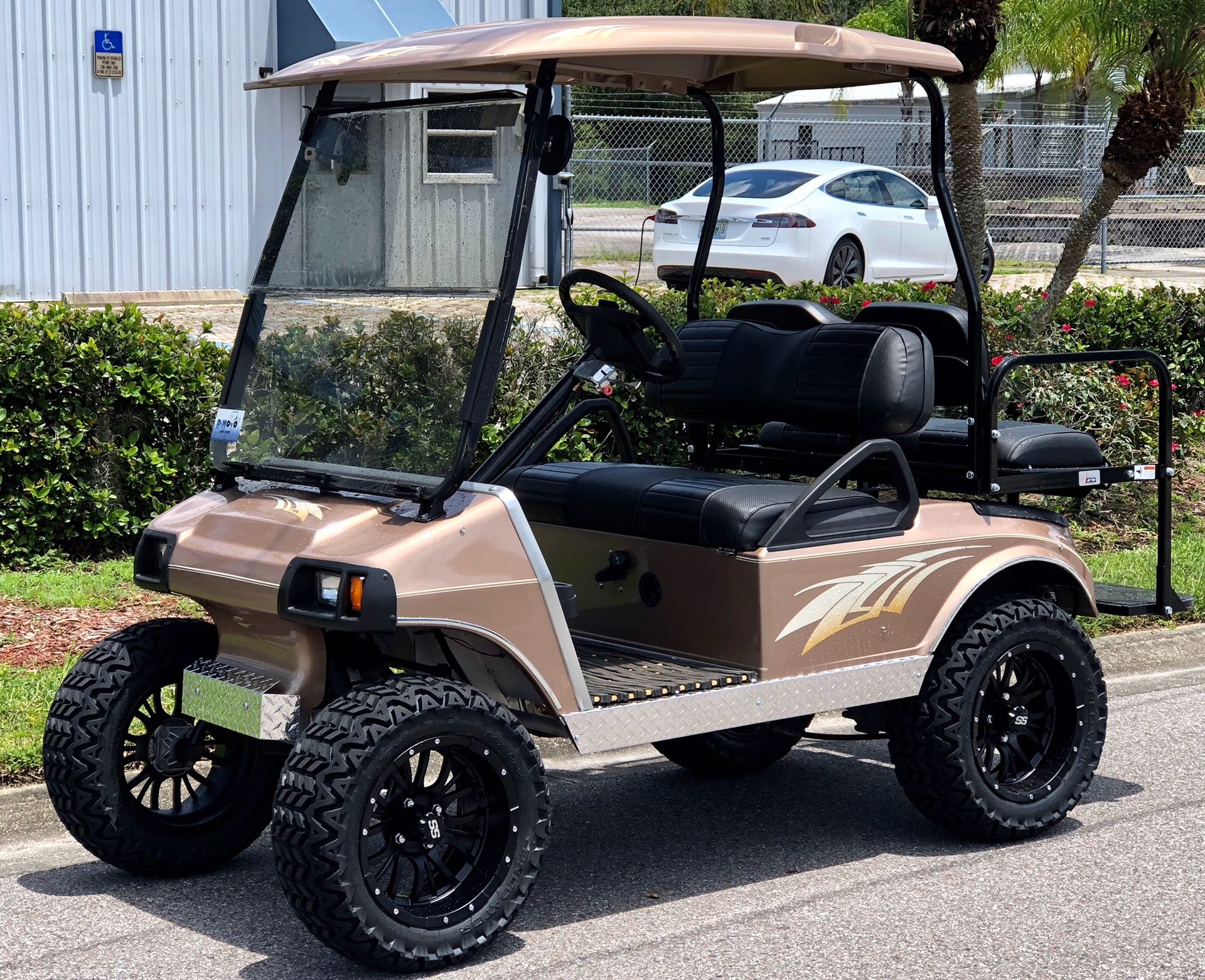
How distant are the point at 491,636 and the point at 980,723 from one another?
1.63 meters

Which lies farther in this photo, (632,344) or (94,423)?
(94,423)

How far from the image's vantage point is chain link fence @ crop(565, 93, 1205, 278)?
19.7m

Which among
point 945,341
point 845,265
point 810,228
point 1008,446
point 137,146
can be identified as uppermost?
point 137,146

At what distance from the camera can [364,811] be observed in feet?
12.0

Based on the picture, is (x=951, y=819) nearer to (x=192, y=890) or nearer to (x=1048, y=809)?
(x=1048, y=809)

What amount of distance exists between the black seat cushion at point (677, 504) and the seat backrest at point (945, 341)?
1.96ft

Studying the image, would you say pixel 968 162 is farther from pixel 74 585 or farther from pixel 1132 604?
pixel 74 585

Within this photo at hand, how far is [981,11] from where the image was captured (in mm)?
9352

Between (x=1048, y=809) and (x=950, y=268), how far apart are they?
12722 mm

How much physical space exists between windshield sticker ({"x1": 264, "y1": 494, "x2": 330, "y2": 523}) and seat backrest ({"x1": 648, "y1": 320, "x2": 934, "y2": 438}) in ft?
3.71

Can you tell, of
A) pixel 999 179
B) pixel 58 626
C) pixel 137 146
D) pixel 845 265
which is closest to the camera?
pixel 58 626

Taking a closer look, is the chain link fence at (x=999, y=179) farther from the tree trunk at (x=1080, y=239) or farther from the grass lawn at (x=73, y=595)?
the grass lawn at (x=73, y=595)

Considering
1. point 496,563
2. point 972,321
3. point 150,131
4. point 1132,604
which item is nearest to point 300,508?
point 496,563

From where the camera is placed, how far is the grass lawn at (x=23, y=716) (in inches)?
197
